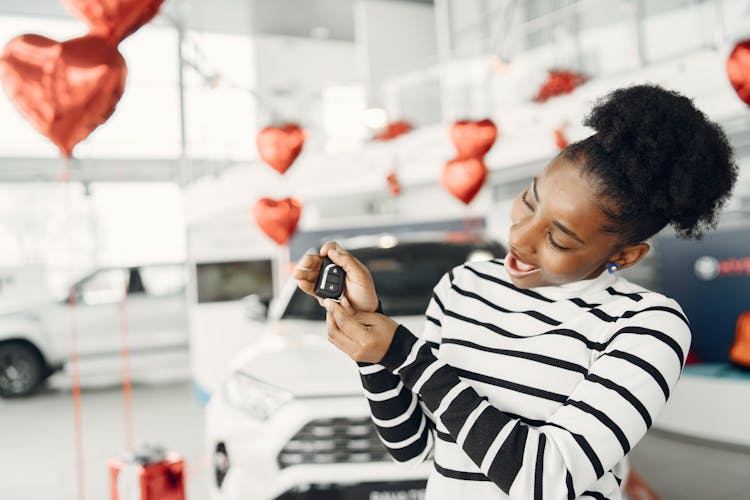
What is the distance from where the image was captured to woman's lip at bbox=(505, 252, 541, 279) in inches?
38.8

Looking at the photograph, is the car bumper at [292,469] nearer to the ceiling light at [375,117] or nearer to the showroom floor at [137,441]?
the showroom floor at [137,441]

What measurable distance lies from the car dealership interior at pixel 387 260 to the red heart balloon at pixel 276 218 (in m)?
0.02

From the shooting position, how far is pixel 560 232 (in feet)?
3.08

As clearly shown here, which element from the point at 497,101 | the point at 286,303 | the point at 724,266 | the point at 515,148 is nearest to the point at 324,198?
the point at 497,101

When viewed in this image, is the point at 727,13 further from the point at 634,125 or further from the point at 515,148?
the point at 634,125

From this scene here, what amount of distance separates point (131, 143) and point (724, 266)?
1031cm

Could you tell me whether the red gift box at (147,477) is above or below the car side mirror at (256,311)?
below

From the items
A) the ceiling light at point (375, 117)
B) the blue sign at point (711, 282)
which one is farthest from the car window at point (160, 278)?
the blue sign at point (711, 282)

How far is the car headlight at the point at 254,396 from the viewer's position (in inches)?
92.7

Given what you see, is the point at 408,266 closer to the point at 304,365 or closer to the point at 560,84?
the point at 304,365

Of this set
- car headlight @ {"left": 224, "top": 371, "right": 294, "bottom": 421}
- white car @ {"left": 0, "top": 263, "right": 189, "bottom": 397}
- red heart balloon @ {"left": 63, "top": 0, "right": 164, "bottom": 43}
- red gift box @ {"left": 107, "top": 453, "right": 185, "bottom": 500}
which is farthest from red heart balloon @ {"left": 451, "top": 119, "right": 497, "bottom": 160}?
white car @ {"left": 0, "top": 263, "right": 189, "bottom": 397}

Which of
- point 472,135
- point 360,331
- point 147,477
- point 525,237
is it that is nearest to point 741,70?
point 472,135

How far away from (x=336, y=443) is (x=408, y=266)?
123 centimetres

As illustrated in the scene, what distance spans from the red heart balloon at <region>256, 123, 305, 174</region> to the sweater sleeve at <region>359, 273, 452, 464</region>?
2.99 metres
